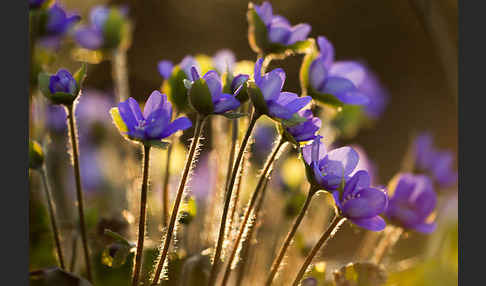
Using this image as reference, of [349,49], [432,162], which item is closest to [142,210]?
[432,162]

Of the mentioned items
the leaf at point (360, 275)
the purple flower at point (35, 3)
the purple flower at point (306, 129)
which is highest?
the purple flower at point (35, 3)

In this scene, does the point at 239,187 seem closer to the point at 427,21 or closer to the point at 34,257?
the point at 34,257

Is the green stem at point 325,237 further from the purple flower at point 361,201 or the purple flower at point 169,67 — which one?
the purple flower at point 169,67

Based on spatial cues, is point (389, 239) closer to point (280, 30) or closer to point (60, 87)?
point (280, 30)

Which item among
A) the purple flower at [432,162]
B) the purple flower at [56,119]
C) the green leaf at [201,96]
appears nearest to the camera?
the green leaf at [201,96]

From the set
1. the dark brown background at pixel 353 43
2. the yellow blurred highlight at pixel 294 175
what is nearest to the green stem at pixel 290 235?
the yellow blurred highlight at pixel 294 175

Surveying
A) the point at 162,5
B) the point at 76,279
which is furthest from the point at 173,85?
the point at 162,5

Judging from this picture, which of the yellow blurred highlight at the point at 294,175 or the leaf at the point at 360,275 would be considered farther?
the yellow blurred highlight at the point at 294,175
